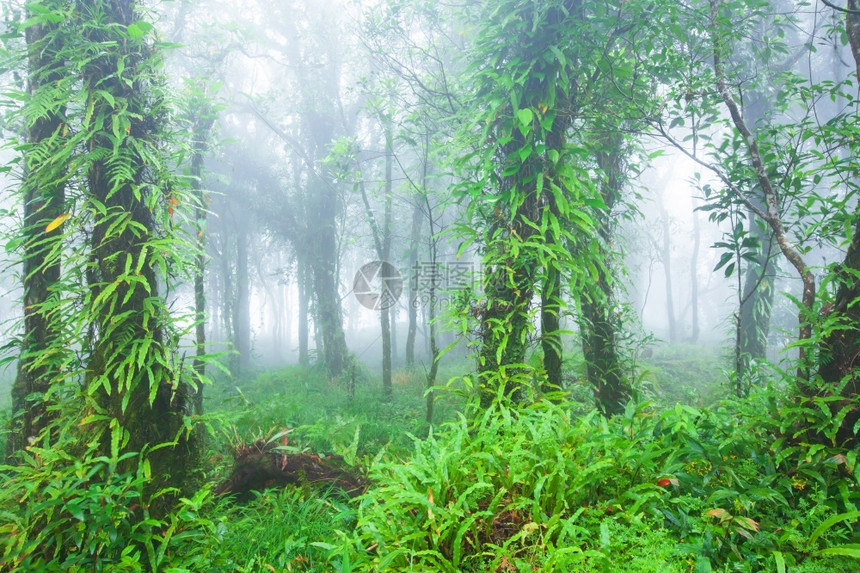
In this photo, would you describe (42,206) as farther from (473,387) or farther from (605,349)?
(605,349)

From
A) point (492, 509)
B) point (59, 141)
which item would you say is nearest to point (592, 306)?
point (492, 509)

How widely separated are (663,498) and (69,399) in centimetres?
333

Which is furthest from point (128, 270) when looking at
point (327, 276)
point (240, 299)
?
point (240, 299)

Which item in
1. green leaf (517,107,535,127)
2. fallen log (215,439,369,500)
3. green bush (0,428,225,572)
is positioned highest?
green leaf (517,107,535,127)

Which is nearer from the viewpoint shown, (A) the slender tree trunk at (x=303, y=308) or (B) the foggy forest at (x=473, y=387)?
(B) the foggy forest at (x=473, y=387)

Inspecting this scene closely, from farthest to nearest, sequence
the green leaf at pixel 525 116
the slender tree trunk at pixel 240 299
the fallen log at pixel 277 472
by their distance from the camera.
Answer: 1. the slender tree trunk at pixel 240 299
2. the fallen log at pixel 277 472
3. the green leaf at pixel 525 116

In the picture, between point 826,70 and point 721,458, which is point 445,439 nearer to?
point 721,458

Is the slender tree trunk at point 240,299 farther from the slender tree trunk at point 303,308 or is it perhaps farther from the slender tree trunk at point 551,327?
the slender tree trunk at point 551,327

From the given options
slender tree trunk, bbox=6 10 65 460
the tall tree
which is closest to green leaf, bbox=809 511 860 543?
the tall tree

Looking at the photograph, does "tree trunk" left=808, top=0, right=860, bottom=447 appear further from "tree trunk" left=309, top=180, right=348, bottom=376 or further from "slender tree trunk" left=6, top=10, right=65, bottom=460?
"tree trunk" left=309, top=180, right=348, bottom=376

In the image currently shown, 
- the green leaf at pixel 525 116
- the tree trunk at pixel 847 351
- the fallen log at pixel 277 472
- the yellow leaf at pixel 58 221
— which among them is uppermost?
the green leaf at pixel 525 116

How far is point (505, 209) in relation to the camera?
369cm

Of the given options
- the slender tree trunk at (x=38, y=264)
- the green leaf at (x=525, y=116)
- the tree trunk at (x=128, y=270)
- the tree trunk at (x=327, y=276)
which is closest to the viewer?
the tree trunk at (x=128, y=270)

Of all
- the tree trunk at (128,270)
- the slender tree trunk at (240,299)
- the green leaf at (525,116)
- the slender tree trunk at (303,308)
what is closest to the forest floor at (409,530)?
the tree trunk at (128,270)
